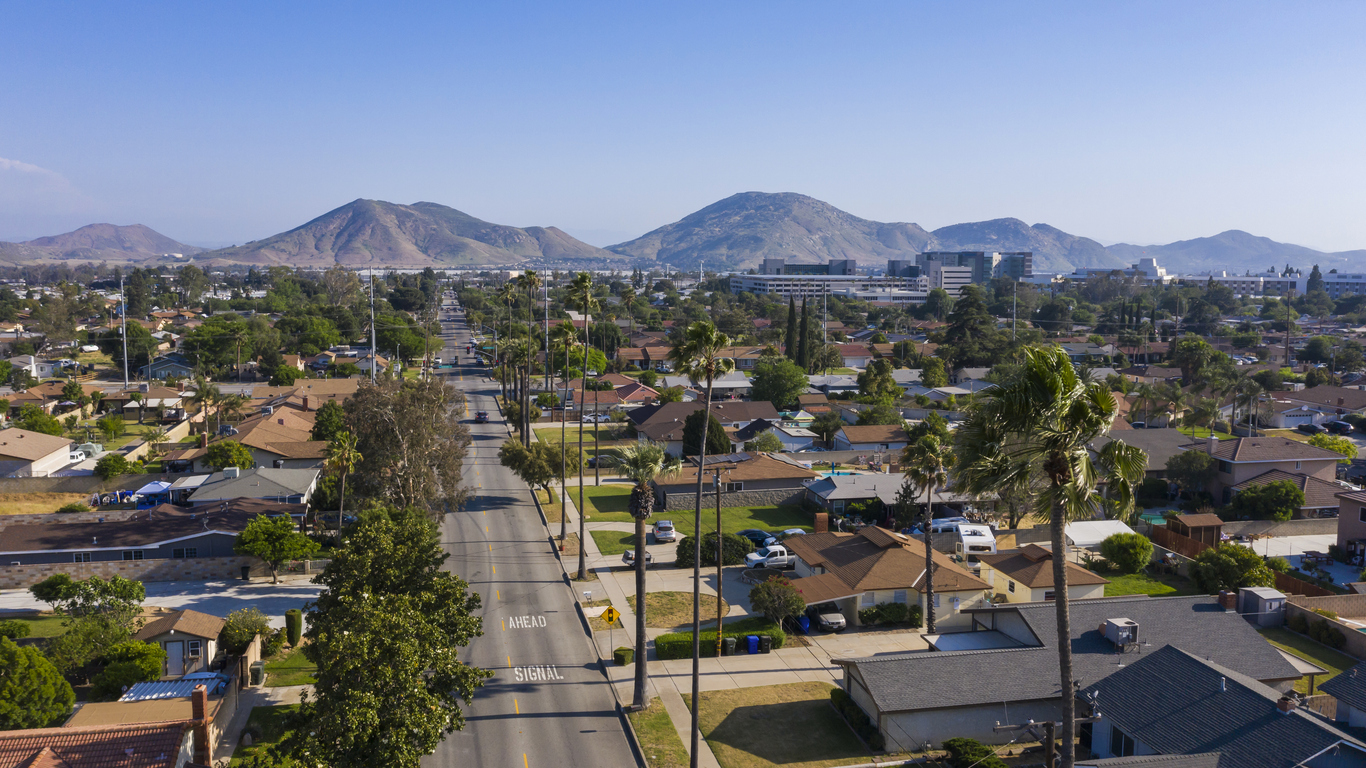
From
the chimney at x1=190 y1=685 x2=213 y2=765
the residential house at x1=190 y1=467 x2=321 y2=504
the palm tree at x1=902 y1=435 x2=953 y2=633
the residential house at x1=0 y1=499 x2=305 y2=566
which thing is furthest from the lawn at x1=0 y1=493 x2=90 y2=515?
the palm tree at x1=902 y1=435 x2=953 y2=633

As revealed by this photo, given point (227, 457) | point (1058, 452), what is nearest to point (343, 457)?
point (227, 457)

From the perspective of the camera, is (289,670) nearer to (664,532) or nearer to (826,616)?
(826,616)

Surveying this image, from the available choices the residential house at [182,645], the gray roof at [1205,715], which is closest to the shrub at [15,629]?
the residential house at [182,645]

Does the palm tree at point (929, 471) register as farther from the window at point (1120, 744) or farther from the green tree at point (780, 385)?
the green tree at point (780, 385)

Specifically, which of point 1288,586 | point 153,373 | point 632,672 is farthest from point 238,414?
point 1288,586

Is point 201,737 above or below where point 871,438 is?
below
